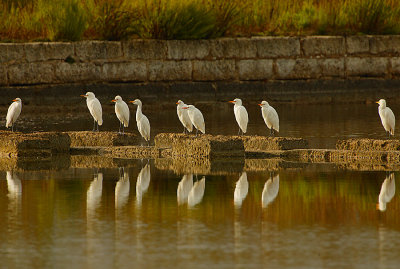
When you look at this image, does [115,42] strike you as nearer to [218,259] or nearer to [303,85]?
[303,85]

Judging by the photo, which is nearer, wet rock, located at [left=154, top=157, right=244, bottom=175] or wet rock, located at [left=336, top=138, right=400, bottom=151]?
wet rock, located at [left=154, top=157, right=244, bottom=175]

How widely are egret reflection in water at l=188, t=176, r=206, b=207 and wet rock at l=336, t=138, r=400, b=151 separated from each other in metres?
2.62

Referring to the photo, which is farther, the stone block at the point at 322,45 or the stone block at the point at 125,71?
the stone block at the point at 322,45

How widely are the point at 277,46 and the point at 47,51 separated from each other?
17.8 feet

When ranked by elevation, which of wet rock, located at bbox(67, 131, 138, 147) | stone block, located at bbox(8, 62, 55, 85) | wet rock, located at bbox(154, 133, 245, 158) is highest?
stone block, located at bbox(8, 62, 55, 85)

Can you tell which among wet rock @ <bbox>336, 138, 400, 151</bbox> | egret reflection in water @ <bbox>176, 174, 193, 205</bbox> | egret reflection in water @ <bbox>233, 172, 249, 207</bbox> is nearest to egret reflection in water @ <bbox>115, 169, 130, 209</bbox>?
egret reflection in water @ <bbox>176, 174, 193, 205</bbox>

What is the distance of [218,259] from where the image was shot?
6.97 meters

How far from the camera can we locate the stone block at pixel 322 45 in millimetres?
23594

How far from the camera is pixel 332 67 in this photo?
23.8m

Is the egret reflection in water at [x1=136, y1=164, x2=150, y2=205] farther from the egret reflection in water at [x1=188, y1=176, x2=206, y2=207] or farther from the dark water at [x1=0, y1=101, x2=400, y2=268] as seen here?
the egret reflection in water at [x1=188, y1=176, x2=206, y2=207]

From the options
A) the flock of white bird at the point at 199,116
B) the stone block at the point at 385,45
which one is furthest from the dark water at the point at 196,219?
the stone block at the point at 385,45

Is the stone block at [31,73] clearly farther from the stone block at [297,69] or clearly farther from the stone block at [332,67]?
the stone block at [332,67]

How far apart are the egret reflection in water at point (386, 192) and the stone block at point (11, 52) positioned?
11896 millimetres

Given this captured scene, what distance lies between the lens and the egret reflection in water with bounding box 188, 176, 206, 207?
30.9 feet
